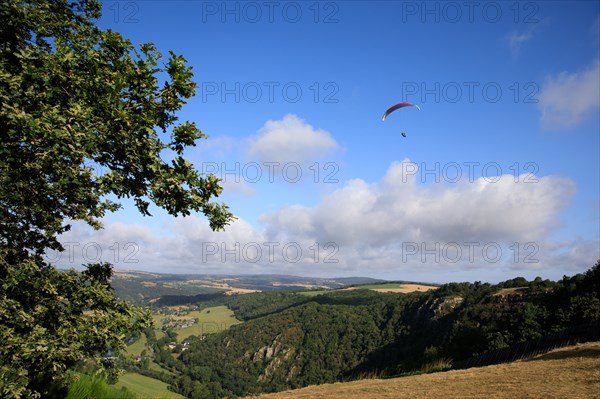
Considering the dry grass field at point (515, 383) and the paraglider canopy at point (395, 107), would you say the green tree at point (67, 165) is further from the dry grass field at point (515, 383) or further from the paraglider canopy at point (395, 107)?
the paraglider canopy at point (395, 107)

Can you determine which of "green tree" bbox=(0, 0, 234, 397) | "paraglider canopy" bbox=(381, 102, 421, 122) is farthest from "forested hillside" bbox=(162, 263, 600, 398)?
"green tree" bbox=(0, 0, 234, 397)

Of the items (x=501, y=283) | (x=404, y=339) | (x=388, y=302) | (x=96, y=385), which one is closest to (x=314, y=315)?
(x=388, y=302)

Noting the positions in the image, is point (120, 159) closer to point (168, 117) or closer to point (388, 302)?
point (168, 117)

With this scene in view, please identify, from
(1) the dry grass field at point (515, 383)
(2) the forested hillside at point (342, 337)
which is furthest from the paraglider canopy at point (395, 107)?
(2) the forested hillside at point (342, 337)

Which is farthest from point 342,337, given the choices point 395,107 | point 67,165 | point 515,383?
point 67,165

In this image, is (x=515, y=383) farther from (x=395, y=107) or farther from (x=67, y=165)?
(x=395, y=107)

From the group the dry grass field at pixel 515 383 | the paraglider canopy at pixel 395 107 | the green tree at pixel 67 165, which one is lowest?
the dry grass field at pixel 515 383

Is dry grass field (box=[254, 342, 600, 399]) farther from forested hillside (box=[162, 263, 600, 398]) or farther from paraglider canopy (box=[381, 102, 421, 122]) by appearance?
forested hillside (box=[162, 263, 600, 398])
